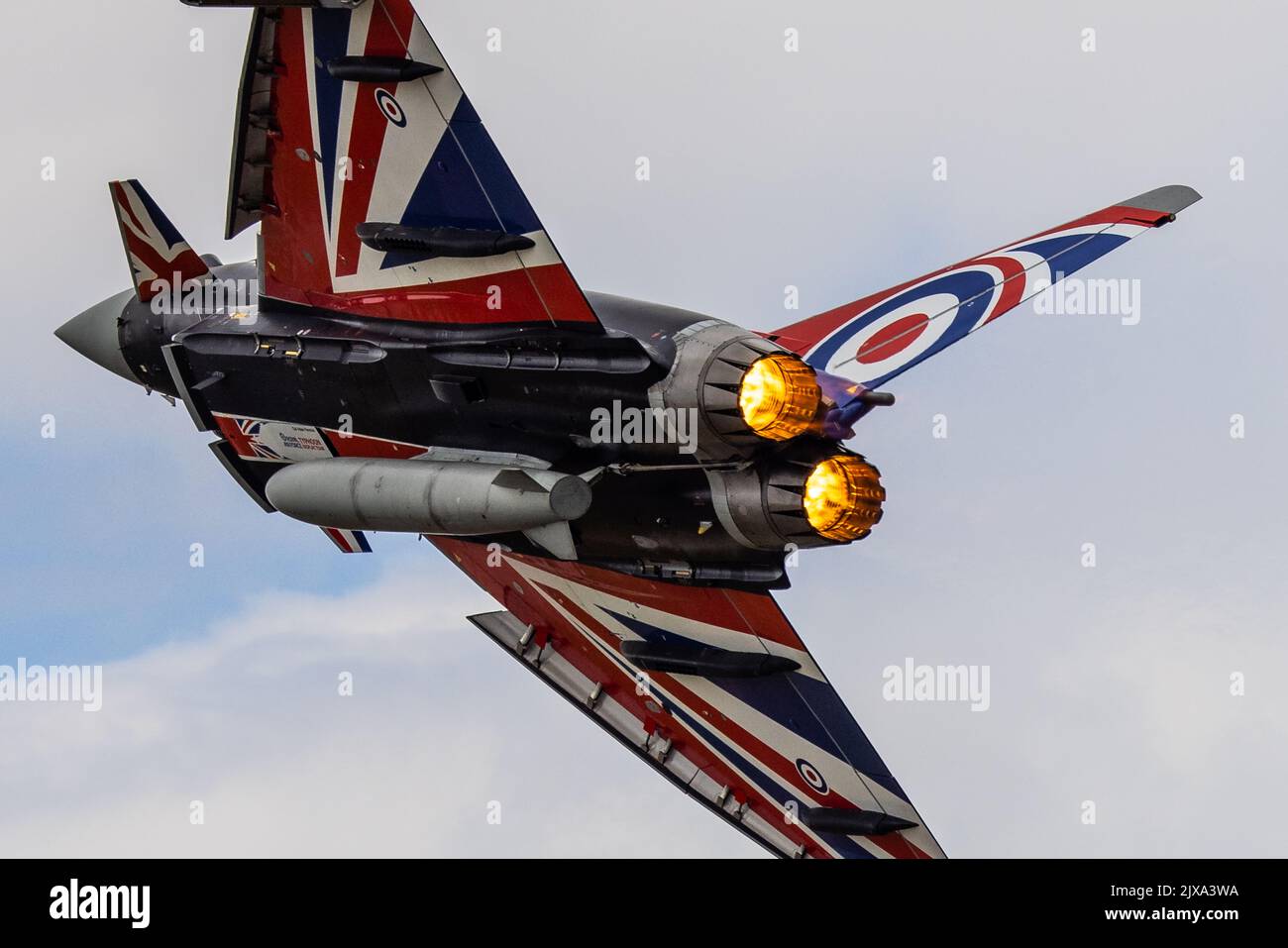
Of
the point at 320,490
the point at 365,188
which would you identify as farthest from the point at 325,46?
the point at 320,490

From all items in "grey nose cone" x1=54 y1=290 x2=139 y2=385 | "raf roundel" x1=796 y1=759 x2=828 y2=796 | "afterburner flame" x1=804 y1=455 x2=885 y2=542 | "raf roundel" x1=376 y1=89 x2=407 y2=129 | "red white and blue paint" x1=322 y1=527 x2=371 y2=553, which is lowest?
"raf roundel" x1=796 y1=759 x2=828 y2=796

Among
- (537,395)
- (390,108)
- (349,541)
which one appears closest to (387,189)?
(390,108)

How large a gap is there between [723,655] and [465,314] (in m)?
4.36

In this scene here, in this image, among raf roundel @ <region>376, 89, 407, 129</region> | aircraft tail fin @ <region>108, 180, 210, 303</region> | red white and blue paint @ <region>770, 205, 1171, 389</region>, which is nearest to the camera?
red white and blue paint @ <region>770, 205, 1171, 389</region>

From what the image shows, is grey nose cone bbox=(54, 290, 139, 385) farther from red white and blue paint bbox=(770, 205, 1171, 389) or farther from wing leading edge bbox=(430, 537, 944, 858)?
red white and blue paint bbox=(770, 205, 1171, 389)

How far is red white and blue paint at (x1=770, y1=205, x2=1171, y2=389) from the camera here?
20.5m

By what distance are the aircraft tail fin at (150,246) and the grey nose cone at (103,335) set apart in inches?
24.5

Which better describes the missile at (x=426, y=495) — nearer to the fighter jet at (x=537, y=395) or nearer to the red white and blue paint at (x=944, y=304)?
the fighter jet at (x=537, y=395)

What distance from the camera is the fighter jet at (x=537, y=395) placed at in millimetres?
20297

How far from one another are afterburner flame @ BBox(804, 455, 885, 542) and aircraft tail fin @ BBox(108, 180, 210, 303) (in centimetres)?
727

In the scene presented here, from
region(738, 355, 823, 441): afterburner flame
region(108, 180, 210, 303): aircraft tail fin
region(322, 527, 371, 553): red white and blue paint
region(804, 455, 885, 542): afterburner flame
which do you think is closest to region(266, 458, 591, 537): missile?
region(738, 355, 823, 441): afterburner flame

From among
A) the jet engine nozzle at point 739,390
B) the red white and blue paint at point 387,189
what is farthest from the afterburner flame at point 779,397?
the red white and blue paint at point 387,189

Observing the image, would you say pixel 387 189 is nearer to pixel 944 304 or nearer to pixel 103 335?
pixel 103 335

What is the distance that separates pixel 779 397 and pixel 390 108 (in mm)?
4360
